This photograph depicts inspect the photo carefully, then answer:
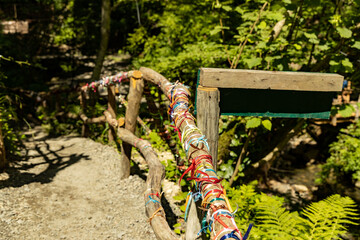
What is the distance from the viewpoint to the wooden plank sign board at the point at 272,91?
1.95m

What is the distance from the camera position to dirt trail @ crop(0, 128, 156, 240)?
3.50 m

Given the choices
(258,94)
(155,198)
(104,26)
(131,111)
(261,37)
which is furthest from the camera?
(104,26)

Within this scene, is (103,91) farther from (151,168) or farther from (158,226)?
(158,226)

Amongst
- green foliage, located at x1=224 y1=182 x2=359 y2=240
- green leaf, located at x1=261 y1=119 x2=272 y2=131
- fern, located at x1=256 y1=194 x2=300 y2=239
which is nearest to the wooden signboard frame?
green foliage, located at x1=224 y1=182 x2=359 y2=240

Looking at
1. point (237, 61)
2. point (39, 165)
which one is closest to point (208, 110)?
point (237, 61)

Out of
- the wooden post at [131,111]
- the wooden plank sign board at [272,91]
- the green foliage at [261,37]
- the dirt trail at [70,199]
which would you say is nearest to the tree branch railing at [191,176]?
the wooden post at [131,111]

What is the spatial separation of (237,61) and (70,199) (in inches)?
133

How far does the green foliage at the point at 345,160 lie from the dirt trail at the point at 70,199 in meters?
5.74

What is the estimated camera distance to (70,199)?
425cm

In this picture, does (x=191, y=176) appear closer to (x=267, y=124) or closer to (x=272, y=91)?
(x=272, y=91)

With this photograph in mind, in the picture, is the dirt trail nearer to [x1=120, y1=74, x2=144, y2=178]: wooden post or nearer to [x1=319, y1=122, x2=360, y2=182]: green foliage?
[x1=120, y1=74, x2=144, y2=178]: wooden post

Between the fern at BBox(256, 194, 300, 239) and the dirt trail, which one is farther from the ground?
the fern at BBox(256, 194, 300, 239)

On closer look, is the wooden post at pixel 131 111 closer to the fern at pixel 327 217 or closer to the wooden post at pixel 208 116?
the wooden post at pixel 208 116

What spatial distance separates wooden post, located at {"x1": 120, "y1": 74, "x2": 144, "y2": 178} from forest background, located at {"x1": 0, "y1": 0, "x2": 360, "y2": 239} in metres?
0.56
